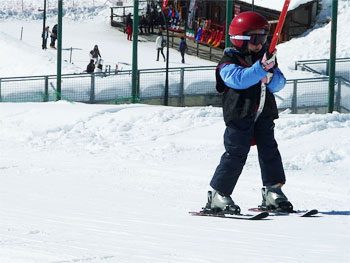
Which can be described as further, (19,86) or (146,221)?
(19,86)

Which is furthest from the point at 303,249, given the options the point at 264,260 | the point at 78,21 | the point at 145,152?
the point at 78,21

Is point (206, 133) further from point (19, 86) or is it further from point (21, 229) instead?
point (19, 86)

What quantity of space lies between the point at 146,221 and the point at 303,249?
61.0 inches

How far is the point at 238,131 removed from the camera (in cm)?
748

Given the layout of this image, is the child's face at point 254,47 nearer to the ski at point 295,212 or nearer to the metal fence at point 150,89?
the ski at point 295,212

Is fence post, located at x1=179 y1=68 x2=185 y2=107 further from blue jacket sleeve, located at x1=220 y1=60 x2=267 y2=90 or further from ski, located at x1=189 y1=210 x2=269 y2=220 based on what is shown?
blue jacket sleeve, located at x1=220 y1=60 x2=267 y2=90

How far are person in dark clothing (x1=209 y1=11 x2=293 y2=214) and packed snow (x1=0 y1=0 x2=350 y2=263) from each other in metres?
0.35

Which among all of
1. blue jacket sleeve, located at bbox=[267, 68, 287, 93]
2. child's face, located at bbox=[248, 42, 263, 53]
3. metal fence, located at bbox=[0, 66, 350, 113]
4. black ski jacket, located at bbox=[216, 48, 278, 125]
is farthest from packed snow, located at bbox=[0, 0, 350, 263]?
metal fence, located at bbox=[0, 66, 350, 113]

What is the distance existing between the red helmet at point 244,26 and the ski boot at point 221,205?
1.13 m

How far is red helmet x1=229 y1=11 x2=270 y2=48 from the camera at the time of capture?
7438 mm

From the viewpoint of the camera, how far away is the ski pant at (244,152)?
7.50 m

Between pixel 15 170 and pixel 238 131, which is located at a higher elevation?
pixel 238 131

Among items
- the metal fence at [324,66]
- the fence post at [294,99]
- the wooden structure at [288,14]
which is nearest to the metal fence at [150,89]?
the fence post at [294,99]

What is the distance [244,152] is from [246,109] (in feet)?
1.13
